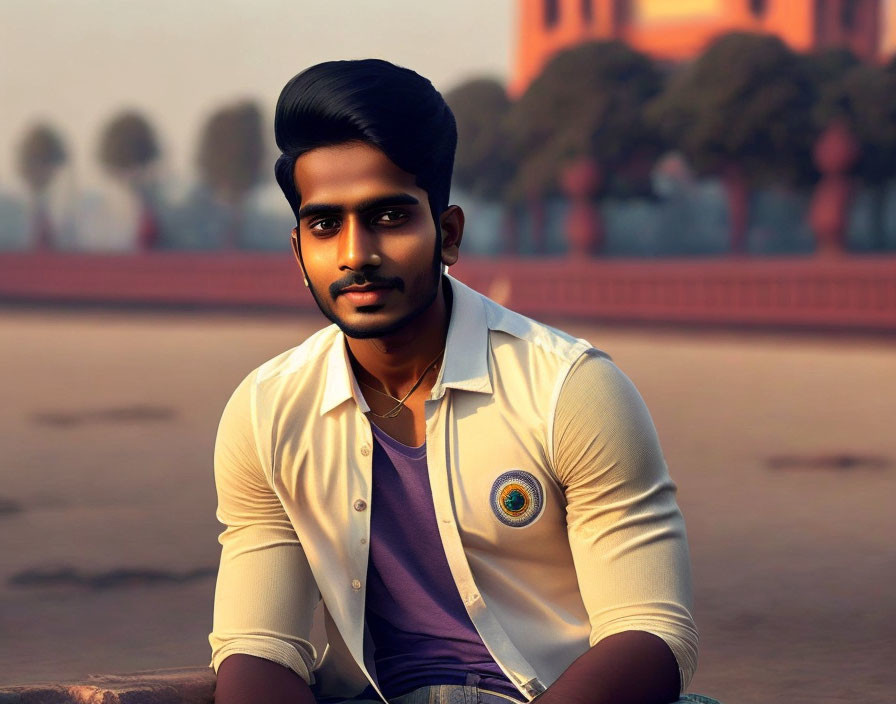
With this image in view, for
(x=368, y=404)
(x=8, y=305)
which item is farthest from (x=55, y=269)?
(x=368, y=404)

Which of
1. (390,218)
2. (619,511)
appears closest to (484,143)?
(390,218)

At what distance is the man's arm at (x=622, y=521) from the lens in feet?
6.25

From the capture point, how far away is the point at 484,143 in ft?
97.7

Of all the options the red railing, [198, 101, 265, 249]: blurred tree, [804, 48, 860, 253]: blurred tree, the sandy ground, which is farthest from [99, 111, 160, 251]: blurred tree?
the sandy ground

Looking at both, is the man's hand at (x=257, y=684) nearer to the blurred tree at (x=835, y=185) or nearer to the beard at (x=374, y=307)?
the beard at (x=374, y=307)

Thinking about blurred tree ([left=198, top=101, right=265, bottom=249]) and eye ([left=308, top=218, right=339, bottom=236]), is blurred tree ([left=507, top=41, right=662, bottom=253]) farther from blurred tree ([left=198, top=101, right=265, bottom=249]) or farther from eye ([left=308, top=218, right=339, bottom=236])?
eye ([left=308, top=218, right=339, bottom=236])

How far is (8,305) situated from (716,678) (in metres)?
27.1

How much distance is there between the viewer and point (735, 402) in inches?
424

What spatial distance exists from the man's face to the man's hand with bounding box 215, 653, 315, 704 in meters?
0.45

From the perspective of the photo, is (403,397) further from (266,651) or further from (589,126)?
(589,126)

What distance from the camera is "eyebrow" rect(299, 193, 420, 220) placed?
1.96 m

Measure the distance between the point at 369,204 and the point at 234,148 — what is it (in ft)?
109

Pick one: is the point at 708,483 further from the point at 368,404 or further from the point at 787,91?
the point at 787,91

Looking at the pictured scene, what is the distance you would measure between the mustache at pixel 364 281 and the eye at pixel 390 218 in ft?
0.23
